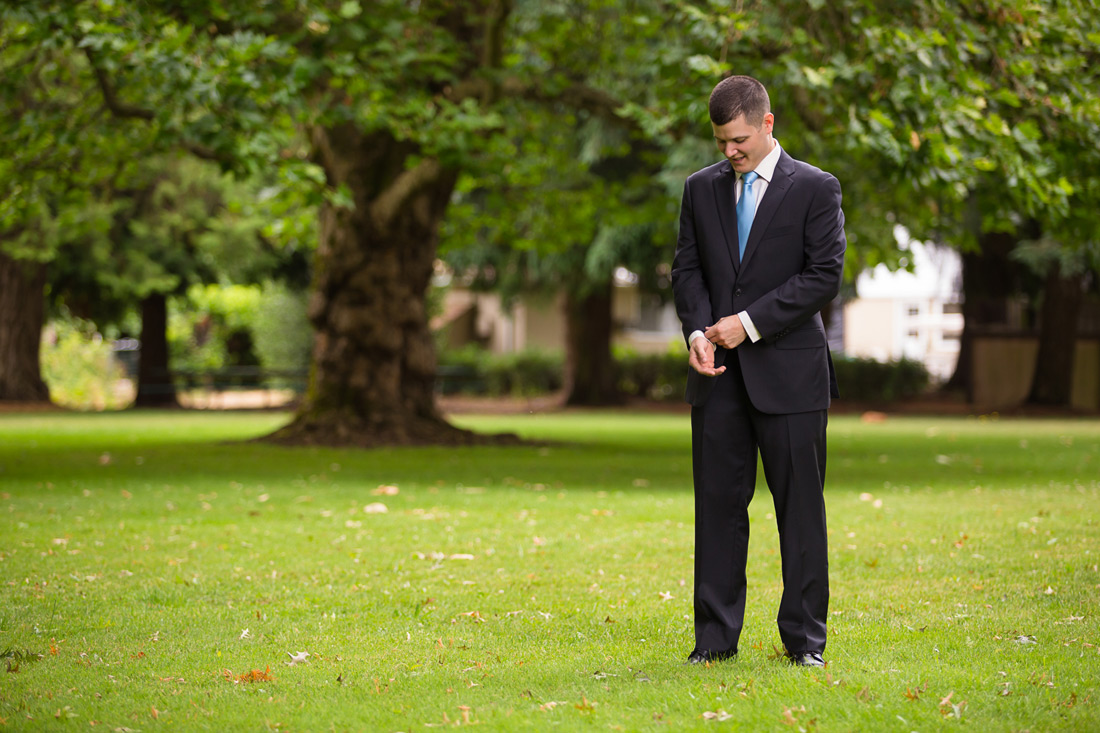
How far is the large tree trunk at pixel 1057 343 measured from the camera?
25.6 metres

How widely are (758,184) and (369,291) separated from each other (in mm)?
11635

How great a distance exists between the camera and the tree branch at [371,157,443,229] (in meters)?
15.5

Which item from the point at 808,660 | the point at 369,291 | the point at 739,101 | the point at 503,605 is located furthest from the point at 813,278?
the point at 369,291

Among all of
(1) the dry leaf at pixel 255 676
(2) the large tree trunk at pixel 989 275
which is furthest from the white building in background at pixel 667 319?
(1) the dry leaf at pixel 255 676

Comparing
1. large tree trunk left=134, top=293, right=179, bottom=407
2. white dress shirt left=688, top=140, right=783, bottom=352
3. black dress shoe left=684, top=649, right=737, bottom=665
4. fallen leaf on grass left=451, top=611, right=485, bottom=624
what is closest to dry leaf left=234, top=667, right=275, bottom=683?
fallen leaf on grass left=451, top=611, right=485, bottom=624

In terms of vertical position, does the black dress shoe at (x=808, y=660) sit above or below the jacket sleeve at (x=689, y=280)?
below

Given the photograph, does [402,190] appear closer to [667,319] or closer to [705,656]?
[705,656]

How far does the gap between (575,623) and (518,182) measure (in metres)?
13.3

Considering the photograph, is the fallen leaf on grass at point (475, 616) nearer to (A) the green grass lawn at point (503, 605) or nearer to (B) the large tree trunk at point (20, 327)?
(A) the green grass lawn at point (503, 605)

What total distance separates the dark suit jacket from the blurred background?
200 inches

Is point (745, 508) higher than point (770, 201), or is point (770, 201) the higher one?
point (770, 201)

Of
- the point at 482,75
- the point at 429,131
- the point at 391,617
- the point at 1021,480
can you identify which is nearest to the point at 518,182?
the point at 482,75

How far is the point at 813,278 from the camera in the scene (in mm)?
4418

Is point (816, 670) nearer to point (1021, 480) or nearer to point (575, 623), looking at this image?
point (575, 623)
